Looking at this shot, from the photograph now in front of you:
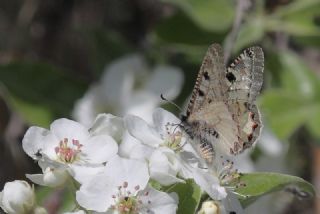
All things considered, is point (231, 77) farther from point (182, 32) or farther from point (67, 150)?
point (182, 32)

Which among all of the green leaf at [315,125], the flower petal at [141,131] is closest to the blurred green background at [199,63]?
the green leaf at [315,125]

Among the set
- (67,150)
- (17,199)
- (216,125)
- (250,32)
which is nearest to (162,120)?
(216,125)

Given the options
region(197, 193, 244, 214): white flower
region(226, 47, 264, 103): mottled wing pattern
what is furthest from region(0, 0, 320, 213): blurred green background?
region(197, 193, 244, 214): white flower

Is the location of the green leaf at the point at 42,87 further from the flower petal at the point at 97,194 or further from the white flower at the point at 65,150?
the flower petal at the point at 97,194

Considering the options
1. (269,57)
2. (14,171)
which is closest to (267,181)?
(269,57)

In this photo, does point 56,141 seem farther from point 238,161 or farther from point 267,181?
point 238,161

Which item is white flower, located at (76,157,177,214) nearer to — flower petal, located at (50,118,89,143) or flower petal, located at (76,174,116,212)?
flower petal, located at (76,174,116,212)
